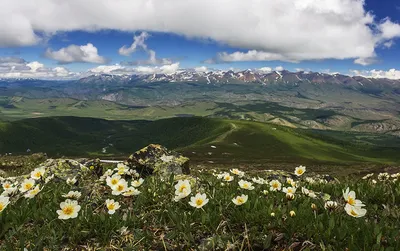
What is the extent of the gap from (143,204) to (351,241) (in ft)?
11.0

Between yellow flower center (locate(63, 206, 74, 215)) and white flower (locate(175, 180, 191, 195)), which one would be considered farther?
white flower (locate(175, 180, 191, 195))

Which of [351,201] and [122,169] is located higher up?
[351,201]

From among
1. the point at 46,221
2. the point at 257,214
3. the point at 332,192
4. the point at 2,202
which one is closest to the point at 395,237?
the point at 257,214

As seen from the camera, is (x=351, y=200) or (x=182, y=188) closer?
(x=351, y=200)

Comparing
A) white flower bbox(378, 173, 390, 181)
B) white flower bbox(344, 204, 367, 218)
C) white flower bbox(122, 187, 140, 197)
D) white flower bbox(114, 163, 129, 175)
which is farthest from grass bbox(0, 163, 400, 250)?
white flower bbox(378, 173, 390, 181)

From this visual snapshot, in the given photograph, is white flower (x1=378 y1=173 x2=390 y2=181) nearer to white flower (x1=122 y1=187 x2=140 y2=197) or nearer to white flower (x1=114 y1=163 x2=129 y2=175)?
white flower (x1=114 y1=163 x2=129 y2=175)

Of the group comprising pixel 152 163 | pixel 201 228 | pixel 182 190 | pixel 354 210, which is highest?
pixel 354 210

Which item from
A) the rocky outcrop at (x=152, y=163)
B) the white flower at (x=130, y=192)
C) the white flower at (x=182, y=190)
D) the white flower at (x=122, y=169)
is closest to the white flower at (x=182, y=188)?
the white flower at (x=182, y=190)

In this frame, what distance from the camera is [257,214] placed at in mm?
4648

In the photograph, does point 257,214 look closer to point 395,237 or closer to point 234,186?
point 395,237

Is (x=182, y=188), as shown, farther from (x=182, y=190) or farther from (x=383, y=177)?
(x=383, y=177)

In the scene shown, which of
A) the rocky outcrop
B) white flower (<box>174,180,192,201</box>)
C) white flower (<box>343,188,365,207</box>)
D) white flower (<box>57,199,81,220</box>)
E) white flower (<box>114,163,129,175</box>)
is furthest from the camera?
the rocky outcrop

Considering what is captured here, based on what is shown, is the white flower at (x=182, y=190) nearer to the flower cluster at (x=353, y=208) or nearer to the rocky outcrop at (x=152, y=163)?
the flower cluster at (x=353, y=208)

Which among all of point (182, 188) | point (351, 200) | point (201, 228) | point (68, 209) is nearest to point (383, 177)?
point (351, 200)
